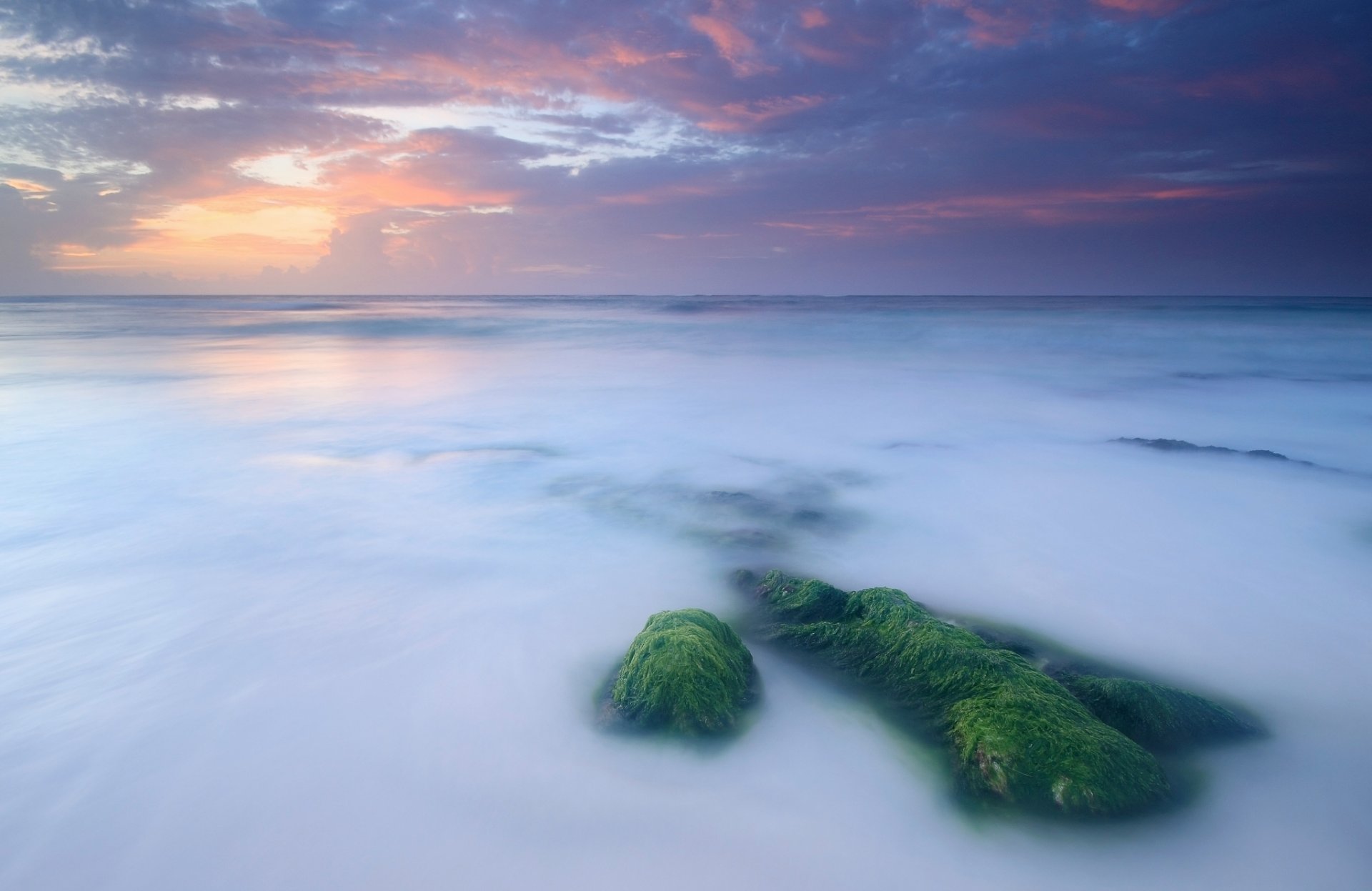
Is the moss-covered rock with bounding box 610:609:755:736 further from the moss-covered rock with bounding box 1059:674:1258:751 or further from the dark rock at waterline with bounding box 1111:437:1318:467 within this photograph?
the dark rock at waterline with bounding box 1111:437:1318:467

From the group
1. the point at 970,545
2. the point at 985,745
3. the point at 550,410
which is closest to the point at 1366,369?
the point at 970,545

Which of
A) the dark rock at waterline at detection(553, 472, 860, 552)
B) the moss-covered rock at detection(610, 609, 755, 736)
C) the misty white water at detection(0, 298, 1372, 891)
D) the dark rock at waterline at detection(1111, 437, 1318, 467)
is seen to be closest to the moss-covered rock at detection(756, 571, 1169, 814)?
the misty white water at detection(0, 298, 1372, 891)

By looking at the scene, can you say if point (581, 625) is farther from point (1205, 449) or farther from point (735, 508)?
point (1205, 449)

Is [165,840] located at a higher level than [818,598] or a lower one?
lower

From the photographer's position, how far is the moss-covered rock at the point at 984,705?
3.06 m

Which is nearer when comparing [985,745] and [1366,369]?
[985,745]

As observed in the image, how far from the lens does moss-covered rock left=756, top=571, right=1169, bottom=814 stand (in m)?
3.06

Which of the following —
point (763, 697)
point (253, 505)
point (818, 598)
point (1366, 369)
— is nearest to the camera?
point (763, 697)

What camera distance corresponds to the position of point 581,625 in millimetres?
4996

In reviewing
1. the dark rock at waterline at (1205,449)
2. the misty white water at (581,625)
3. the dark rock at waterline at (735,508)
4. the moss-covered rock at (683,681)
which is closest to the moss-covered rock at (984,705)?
the misty white water at (581,625)

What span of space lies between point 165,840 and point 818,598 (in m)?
3.81

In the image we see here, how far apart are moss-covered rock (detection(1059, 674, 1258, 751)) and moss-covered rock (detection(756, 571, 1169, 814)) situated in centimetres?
24

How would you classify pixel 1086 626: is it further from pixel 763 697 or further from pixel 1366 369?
pixel 1366 369

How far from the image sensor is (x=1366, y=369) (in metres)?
20.4
